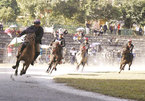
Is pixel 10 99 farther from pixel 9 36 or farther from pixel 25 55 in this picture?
pixel 9 36

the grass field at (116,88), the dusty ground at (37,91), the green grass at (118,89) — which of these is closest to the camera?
the dusty ground at (37,91)

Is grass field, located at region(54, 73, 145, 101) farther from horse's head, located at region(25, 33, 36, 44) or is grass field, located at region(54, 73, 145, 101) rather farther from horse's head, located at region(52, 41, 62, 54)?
horse's head, located at region(52, 41, 62, 54)

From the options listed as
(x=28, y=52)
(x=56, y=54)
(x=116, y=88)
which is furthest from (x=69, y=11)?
(x=116, y=88)

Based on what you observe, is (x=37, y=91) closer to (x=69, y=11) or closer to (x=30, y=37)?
(x=30, y=37)

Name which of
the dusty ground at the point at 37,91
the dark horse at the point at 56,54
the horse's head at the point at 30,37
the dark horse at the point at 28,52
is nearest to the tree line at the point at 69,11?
the dark horse at the point at 56,54

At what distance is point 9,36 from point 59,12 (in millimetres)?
22508

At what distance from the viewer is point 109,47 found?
189ft

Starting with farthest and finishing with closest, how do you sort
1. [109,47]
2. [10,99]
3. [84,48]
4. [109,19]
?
1. [109,19]
2. [109,47]
3. [84,48]
4. [10,99]

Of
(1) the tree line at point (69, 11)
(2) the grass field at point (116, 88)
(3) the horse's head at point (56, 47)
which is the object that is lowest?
(2) the grass field at point (116, 88)

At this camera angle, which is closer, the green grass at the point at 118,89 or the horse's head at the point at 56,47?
the green grass at the point at 118,89

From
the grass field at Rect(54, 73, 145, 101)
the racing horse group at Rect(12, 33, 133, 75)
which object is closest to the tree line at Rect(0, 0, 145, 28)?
the racing horse group at Rect(12, 33, 133, 75)

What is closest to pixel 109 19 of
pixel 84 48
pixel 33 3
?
pixel 33 3

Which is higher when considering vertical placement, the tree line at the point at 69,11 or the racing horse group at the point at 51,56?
the tree line at the point at 69,11

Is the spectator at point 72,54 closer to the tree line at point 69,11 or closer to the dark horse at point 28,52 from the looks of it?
the tree line at point 69,11
